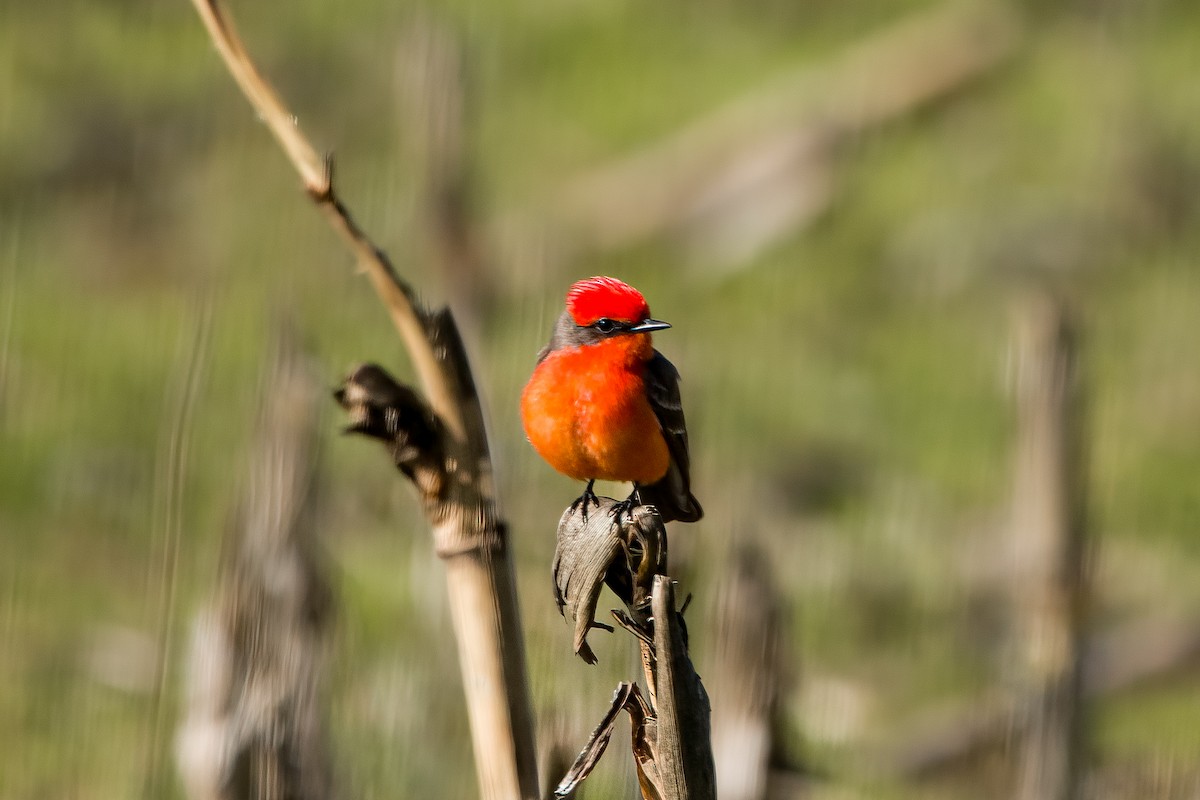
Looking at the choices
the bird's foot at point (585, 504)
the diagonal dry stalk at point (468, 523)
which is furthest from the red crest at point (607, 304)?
the diagonal dry stalk at point (468, 523)

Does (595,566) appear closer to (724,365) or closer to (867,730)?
(867,730)

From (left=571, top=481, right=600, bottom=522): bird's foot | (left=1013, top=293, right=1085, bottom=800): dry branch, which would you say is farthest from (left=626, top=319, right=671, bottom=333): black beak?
(left=1013, top=293, right=1085, bottom=800): dry branch

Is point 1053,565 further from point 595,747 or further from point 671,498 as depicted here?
point 595,747

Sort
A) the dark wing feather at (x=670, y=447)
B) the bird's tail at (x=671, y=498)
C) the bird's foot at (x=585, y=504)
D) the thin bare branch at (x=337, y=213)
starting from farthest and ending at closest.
→ the bird's tail at (x=671, y=498) < the dark wing feather at (x=670, y=447) < the bird's foot at (x=585, y=504) < the thin bare branch at (x=337, y=213)

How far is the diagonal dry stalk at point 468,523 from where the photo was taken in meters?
2.26

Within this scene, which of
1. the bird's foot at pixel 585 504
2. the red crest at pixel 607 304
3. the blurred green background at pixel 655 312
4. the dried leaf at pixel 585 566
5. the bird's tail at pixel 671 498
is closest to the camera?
the dried leaf at pixel 585 566

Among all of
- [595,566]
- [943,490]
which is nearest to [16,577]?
[943,490]

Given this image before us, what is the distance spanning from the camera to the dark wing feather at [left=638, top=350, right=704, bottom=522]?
150 inches

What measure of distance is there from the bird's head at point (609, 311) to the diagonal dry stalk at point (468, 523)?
1201mm

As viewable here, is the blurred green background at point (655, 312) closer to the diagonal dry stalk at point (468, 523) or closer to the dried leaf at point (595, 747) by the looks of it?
the dried leaf at point (595, 747)

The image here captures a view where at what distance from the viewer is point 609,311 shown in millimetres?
3656

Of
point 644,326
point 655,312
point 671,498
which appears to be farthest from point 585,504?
point 655,312

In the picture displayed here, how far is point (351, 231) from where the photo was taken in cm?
221

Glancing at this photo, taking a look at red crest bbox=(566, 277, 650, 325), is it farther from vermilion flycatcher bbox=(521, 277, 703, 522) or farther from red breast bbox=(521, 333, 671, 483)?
red breast bbox=(521, 333, 671, 483)
